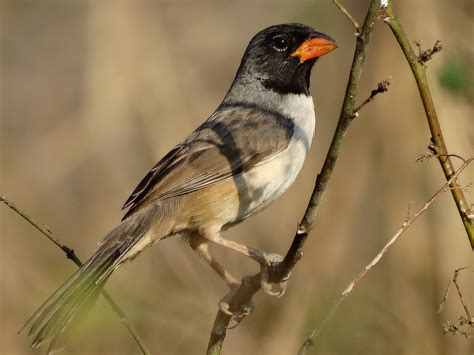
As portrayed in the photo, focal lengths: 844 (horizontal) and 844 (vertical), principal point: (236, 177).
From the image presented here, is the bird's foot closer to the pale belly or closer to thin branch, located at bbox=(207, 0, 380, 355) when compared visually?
thin branch, located at bbox=(207, 0, 380, 355)

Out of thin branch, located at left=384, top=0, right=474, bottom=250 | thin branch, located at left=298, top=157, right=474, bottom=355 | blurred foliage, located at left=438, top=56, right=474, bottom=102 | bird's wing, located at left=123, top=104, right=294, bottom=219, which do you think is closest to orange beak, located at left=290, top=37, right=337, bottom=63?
bird's wing, located at left=123, top=104, right=294, bottom=219

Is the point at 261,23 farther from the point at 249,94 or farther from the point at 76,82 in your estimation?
the point at 249,94

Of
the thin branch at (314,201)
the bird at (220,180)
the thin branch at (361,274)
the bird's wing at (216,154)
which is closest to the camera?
the thin branch at (314,201)

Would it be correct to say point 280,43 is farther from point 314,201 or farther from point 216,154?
point 314,201

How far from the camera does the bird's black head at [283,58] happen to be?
5652 millimetres

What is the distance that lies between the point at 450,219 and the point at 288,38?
2.06 metres

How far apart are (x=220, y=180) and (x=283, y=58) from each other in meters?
1.15

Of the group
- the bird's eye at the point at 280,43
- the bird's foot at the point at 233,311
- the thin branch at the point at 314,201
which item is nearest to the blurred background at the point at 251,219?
the bird's eye at the point at 280,43

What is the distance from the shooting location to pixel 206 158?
5141mm

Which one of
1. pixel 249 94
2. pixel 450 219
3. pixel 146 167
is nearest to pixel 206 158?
pixel 249 94

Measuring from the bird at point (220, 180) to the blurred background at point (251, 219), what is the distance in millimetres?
585

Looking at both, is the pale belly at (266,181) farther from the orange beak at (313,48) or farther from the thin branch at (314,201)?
the orange beak at (313,48)

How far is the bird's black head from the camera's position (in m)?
5.65

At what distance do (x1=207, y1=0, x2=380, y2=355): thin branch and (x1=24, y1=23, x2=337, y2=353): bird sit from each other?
179mm
